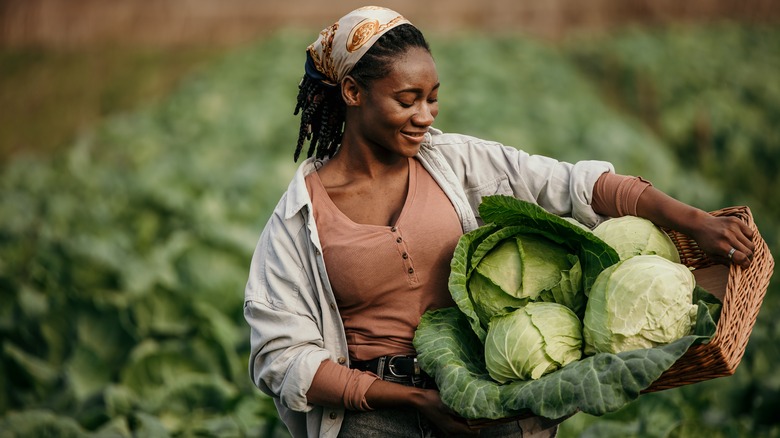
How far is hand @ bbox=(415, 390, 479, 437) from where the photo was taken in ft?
8.19

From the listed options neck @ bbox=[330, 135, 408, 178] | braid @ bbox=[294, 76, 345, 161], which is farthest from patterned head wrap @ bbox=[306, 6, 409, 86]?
neck @ bbox=[330, 135, 408, 178]

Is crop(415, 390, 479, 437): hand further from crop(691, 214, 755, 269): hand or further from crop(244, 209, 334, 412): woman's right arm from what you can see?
crop(691, 214, 755, 269): hand

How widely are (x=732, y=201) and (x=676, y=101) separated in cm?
661

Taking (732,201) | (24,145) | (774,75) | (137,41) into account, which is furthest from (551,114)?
(137,41)

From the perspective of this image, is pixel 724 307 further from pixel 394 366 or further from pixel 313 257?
pixel 313 257

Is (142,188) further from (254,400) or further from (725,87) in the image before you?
(725,87)

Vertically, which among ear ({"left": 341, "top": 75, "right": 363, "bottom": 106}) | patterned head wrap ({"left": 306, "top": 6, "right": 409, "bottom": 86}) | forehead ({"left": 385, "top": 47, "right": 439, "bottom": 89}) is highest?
patterned head wrap ({"left": 306, "top": 6, "right": 409, "bottom": 86})

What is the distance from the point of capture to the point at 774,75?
15.2m

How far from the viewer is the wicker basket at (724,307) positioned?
234 cm

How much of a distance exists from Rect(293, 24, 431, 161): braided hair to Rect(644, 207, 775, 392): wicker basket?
0.98 meters

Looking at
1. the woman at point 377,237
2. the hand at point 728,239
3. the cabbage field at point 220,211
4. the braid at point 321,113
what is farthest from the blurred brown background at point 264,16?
the hand at point 728,239

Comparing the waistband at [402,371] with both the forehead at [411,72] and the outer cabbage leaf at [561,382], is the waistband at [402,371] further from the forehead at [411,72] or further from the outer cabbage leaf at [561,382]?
the forehead at [411,72]

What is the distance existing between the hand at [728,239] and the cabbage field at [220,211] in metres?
1.43

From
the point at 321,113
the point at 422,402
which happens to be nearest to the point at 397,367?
the point at 422,402
